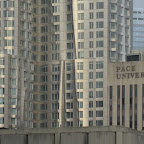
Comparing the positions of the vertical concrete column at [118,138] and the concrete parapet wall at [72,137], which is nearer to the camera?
the concrete parapet wall at [72,137]

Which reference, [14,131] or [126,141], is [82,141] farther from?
[14,131]

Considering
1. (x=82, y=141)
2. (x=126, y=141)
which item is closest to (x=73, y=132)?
(x=82, y=141)

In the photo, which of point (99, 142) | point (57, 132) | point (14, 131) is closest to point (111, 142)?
point (99, 142)

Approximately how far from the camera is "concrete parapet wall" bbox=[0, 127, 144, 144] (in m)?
99.4

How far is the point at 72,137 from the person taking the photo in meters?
100

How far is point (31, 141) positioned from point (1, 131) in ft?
29.3

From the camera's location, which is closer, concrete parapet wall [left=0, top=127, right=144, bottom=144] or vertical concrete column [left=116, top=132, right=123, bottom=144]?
concrete parapet wall [left=0, top=127, right=144, bottom=144]

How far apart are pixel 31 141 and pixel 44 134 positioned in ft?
7.04

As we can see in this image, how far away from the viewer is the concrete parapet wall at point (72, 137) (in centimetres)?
9944

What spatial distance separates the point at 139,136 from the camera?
358 ft

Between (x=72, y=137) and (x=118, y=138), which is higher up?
(x=72, y=137)

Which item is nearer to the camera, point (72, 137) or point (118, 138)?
point (118, 138)

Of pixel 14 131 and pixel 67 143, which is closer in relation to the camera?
pixel 67 143

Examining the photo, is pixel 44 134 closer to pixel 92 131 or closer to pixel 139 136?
pixel 92 131
